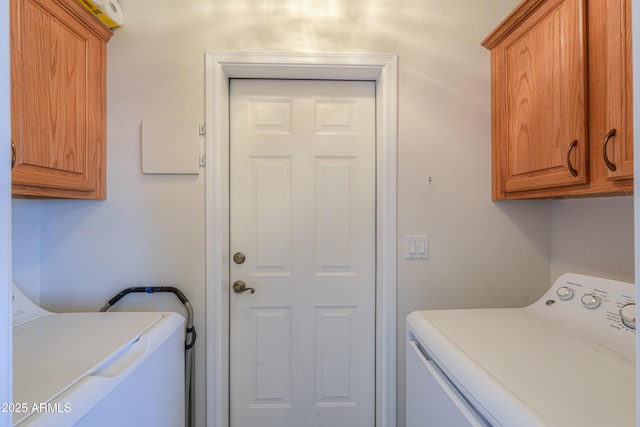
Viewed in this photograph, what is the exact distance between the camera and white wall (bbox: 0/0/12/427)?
0.36m

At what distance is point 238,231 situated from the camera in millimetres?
1582

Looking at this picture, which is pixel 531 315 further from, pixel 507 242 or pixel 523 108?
pixel 523 108

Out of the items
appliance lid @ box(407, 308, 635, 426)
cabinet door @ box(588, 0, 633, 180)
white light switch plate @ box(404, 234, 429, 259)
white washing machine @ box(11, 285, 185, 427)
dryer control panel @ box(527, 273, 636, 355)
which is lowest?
white washing machine @ box(11, 285, 185, 427)

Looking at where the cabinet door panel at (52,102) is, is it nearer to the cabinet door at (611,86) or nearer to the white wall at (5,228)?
the white wall at (5,228)

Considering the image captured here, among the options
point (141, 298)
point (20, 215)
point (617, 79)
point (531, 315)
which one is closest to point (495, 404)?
point (531, 315)

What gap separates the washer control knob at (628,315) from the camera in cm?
84

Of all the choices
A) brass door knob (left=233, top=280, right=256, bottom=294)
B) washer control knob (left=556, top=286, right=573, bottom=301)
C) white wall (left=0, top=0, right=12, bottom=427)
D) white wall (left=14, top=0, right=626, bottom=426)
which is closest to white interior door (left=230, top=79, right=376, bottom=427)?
brass door knob (left=233, top=280, right=256, bottom=294)

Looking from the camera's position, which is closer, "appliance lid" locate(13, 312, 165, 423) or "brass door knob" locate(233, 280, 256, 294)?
"appliance lid" locate(13, 312, 165, 423)

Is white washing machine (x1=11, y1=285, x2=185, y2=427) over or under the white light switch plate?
under

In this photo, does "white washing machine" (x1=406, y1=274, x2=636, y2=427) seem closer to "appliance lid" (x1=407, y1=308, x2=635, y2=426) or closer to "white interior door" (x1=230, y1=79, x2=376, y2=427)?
"appliance lid" (x1=407, y1=308, x2=635, y2=426)

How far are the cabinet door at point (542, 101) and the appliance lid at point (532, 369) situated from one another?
529mm

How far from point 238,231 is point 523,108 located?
4.66 ft

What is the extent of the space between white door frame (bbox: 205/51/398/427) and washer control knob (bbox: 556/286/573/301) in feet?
2.07

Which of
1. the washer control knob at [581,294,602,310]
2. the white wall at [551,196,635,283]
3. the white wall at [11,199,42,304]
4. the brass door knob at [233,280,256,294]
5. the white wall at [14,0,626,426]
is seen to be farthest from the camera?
the brass door knob at [233,280,256,294]
